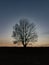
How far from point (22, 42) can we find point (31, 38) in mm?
2237

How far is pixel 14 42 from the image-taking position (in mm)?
37531

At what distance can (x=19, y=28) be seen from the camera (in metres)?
36.9

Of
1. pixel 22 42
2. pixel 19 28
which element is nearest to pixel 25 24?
pixel 19 28
